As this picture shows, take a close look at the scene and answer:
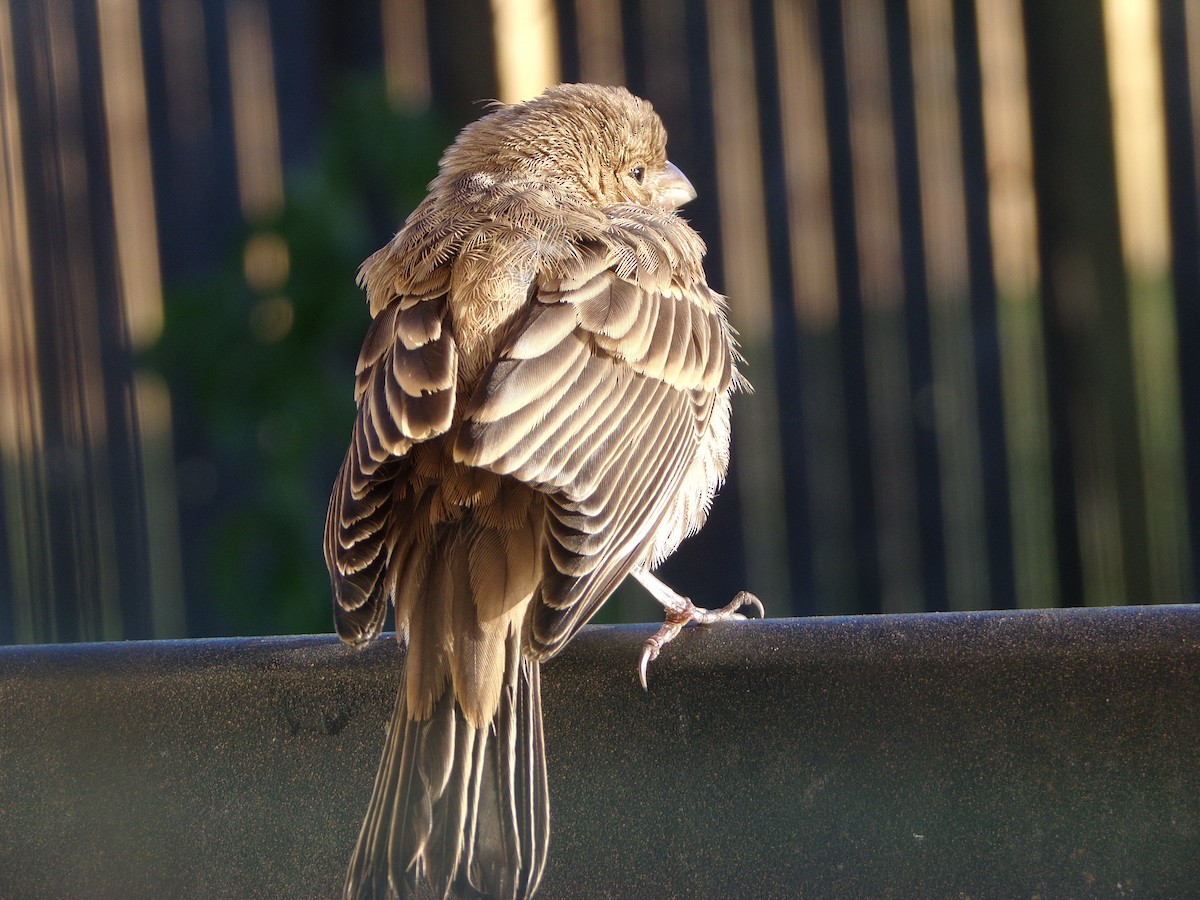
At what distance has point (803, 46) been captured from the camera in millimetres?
5270

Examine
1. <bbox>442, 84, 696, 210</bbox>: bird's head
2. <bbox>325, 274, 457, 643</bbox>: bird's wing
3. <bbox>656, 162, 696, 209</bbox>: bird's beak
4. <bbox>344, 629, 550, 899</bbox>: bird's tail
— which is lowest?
<bbox>344, 629, 550, 899</bbox>: bird's tail

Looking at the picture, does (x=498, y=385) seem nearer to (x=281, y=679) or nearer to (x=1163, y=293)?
(x=281, y=679)

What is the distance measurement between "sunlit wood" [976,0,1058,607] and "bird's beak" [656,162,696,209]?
1.66 metres

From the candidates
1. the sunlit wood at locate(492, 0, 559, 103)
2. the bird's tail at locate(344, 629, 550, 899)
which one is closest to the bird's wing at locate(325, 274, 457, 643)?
the bird's tail at locate(344, 629, 550, 899)

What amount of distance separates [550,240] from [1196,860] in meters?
1.71

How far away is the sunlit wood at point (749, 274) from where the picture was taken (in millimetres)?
5320

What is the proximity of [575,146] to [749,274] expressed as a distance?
1735mm

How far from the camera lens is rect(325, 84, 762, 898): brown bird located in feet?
7.38

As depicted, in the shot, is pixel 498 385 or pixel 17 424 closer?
pixel 498 385

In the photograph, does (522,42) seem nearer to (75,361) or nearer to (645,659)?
(75,361)

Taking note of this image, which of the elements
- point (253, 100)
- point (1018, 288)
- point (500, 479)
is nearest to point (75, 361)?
point (253, 100)

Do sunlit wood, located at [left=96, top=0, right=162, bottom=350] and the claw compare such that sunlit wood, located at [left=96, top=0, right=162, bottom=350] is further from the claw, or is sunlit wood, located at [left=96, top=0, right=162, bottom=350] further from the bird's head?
the claw

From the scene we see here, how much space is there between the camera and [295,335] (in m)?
4.65

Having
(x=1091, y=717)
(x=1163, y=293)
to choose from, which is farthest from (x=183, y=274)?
(x=1091, y=717)
